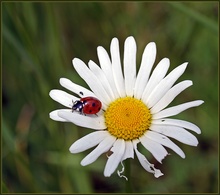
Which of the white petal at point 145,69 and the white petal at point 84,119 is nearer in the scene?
the white petal at point 84,119

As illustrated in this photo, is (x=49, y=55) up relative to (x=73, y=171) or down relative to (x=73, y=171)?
up

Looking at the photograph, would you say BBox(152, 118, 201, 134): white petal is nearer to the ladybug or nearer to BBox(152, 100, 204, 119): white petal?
BBox(152, 100, 204, 119): white petal

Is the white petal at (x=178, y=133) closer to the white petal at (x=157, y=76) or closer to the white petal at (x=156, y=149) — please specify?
the white petal at (x=156, y=149)

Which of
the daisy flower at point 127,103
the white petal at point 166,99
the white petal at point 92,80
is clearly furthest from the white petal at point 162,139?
the white petal at point 92,80

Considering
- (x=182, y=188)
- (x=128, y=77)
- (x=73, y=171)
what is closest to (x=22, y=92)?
(x=73, y=171)

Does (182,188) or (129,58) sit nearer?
(129,58)

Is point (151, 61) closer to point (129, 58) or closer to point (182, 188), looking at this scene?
point (129, 58)

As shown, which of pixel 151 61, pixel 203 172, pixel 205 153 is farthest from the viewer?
pixel 205 153
